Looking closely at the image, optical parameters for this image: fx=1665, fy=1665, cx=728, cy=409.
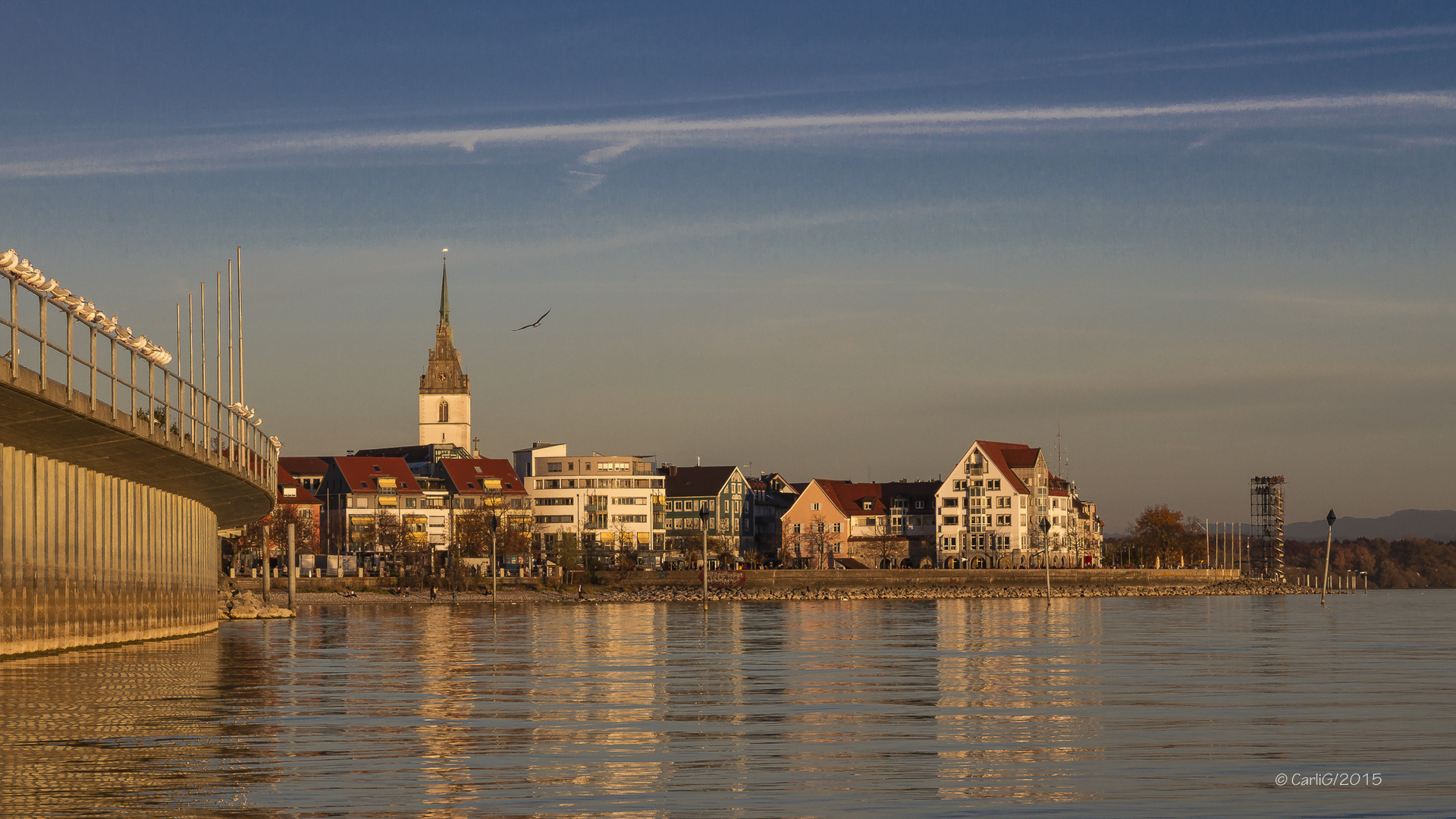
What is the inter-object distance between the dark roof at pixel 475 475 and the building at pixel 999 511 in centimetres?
4957

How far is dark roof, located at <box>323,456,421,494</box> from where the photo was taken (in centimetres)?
18412

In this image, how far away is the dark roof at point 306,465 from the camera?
18838cm

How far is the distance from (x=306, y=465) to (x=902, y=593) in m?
73.2

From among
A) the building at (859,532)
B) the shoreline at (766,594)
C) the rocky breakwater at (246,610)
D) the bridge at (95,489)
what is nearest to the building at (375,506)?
the shoreline at (766,594)

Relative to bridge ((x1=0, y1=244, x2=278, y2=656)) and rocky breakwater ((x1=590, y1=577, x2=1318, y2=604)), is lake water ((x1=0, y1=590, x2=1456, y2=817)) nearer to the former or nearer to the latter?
bridge ((x1=0, y1=244, x2=278, y2=656))

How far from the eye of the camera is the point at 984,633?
2339 inches

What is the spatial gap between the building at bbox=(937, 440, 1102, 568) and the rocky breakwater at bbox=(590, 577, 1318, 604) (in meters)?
16.2

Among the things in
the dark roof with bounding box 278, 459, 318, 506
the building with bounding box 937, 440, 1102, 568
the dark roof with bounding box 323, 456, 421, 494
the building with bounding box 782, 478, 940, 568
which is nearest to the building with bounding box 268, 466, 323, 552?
the dark roof with bounding box 278, 459, 318, 506

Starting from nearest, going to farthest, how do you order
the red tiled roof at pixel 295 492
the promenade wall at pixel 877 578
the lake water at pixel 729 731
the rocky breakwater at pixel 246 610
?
the lake water at pixel 729 731 → the rocky breakwater at pixel 246 610 → the promenade wall at pixel 877 578 → the red tiled roof at pixel 295 492

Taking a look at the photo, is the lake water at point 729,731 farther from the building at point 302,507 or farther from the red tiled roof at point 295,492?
the red tiled roof at point 295,492

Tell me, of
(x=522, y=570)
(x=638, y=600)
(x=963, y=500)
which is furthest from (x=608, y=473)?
(x=638, y=600)

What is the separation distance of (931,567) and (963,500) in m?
9.64

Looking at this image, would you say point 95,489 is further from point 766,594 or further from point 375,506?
point 375,506

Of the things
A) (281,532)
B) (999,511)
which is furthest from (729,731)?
(999,511)
